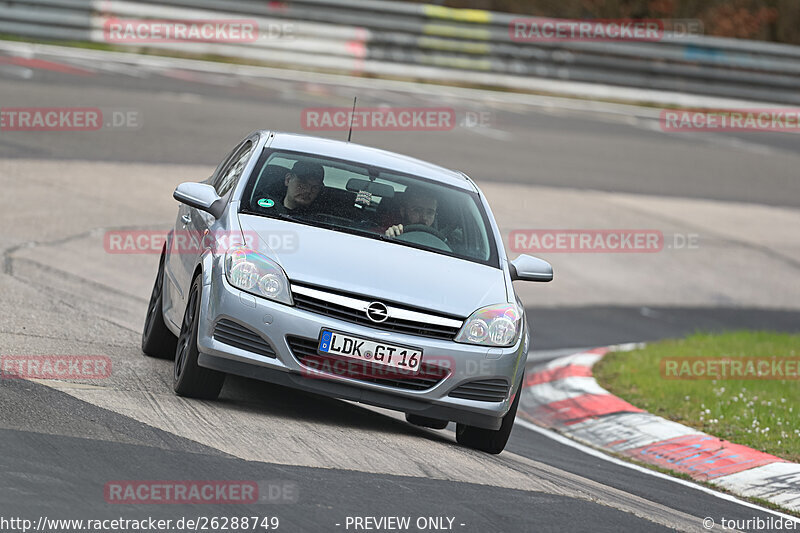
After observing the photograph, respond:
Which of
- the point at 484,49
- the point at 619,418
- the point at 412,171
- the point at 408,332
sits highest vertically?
the point at 484,49

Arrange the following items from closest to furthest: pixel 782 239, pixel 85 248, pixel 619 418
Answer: pixel 619 418
pixel 85 248
pixel 782 239

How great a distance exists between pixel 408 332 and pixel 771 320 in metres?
8.82

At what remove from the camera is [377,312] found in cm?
681

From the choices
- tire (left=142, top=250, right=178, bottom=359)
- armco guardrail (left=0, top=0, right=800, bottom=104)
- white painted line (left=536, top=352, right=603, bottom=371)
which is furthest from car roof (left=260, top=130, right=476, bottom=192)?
armco guardrail (left=0, top=0, right=800, bottom=104)

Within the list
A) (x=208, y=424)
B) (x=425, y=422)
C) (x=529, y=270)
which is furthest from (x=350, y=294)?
(x=425, y=422)

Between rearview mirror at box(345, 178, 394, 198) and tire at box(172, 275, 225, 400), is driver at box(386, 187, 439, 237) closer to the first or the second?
rearview mirror at box(345, 178, 394, 198)

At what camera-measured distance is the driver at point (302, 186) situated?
304 inches

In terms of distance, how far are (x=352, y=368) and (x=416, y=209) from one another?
1.46m

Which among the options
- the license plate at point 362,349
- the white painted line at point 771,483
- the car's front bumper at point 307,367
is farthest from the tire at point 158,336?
the white painted line at point 771,483

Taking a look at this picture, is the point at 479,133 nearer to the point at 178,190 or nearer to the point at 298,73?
the point at 298,73

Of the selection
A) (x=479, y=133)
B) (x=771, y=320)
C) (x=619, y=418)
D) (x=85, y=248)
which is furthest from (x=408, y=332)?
(x=479, y=133)

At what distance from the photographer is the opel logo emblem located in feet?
22.4

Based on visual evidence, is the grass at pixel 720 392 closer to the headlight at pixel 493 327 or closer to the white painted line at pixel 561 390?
the white painted line at pixel 561 390

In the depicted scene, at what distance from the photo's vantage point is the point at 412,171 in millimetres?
8391
